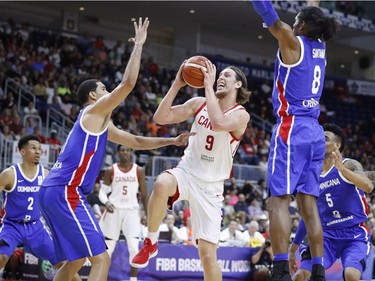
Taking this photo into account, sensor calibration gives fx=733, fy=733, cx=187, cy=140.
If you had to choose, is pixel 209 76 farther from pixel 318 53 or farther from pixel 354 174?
pixel 354 174

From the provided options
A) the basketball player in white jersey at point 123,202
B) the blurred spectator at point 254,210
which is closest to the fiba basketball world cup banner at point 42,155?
→ the basketball player in white jersey at point 123,202

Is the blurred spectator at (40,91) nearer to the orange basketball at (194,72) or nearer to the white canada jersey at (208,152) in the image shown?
the white canada jersey at (208,152)

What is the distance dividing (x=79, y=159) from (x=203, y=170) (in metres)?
1.23

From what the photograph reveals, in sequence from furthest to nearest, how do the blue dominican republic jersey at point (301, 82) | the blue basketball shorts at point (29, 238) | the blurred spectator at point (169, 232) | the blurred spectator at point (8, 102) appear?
the blurred spectator at point (8, 102) → the blurred spectator at point (169, 232) → the blue basketball shorts at point (29, 238) → the blue dominican republic jersey at point (301, 82)

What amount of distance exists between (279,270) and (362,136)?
25.4 meters

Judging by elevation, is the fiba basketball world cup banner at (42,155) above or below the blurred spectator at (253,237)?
above

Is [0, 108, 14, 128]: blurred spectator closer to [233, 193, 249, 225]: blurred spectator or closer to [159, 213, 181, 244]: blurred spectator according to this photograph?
[159, 213, 181, 244]: blurred spectator

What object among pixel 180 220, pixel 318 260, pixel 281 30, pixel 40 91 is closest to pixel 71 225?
pixel 318 260

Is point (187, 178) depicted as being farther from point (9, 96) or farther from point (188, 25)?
point (188, 25)

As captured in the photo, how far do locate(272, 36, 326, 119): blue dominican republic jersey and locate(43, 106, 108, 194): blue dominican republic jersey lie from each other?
1685 mm

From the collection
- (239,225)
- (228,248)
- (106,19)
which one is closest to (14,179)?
(228,248)

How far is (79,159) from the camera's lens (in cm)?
665

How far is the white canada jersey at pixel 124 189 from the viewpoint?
41.6ft

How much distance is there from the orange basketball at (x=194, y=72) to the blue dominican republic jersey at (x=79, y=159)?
0.97 metres
